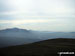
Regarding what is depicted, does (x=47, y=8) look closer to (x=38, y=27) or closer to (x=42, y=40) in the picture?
(x=38, y=27)

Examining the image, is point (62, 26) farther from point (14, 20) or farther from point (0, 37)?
point (0, 37)

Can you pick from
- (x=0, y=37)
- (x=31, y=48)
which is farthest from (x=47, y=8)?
(x=0, y=37)

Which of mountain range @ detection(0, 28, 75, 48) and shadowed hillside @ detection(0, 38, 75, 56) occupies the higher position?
mountain range @ detection(0, 28, 75, 48)

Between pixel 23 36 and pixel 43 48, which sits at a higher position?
pixel 23 36

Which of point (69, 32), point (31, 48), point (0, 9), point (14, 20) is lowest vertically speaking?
point (31, 48)

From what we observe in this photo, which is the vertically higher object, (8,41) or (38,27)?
(38,27)

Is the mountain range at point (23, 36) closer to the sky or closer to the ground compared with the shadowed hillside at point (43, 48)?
closer to the sky

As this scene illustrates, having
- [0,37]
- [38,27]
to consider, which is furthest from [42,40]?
[0,37]
